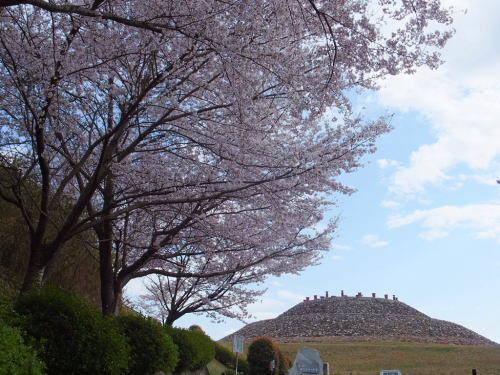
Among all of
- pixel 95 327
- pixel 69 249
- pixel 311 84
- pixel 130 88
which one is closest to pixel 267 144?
pixel 311 84

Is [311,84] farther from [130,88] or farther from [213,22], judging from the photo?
[130,88]

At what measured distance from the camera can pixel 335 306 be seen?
48.6 m

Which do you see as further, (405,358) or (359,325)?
(359,325)

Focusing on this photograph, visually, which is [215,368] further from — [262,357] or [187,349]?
[187,349]

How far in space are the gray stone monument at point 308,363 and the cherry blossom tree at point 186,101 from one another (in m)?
5.62

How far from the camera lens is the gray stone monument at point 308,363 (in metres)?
14.0

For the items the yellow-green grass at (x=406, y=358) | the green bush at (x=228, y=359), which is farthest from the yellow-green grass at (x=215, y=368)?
the yellow-green grass at (x=406, y=358)

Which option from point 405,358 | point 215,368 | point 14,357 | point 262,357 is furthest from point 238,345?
point 405,358

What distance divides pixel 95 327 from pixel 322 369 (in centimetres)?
953

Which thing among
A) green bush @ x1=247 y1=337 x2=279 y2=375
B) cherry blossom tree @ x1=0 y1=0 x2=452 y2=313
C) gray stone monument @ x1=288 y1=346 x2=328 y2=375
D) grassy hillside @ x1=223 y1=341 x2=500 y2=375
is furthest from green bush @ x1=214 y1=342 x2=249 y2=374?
cherry blossom tree @ x1=0 y1=0 x2=452 y2=313

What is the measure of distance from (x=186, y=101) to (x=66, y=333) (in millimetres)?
4376

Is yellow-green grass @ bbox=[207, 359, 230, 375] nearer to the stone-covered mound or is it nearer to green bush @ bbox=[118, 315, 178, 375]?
green bush @ bbox=[118, 315, 178, 375]

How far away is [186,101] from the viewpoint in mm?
8711

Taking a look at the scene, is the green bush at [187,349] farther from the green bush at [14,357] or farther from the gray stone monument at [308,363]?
the green bush at [14,357]
